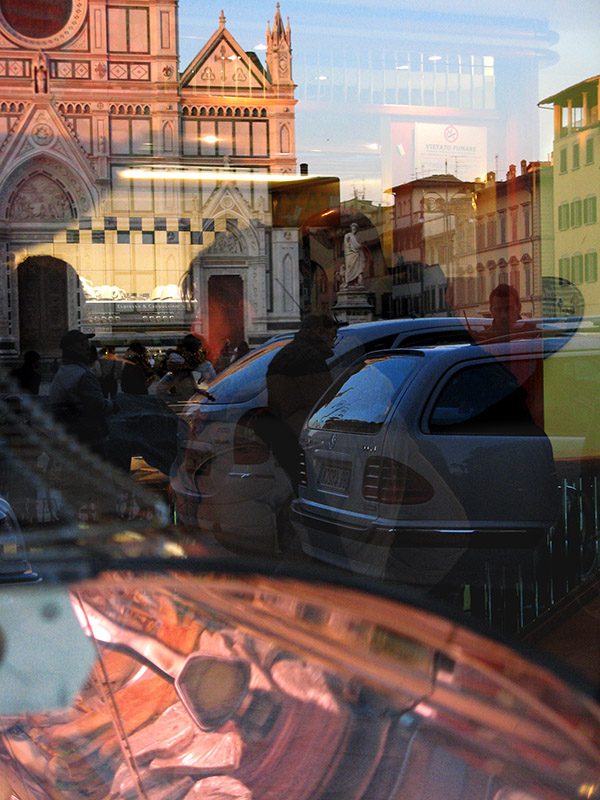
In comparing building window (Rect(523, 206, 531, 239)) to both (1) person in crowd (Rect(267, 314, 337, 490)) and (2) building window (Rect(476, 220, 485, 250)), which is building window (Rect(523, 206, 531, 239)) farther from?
(1) person in crowd (Rect(267, 314, 337, 490))

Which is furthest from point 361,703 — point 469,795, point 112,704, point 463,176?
point 463,176

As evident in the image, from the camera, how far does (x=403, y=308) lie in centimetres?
221

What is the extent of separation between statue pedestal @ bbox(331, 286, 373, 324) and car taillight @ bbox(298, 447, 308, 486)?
14.1 inches

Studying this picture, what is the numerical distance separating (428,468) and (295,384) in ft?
1.26

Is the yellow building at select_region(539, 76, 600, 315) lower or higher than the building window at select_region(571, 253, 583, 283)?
higher

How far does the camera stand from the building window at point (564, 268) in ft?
7.24

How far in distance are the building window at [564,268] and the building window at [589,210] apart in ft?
0.35

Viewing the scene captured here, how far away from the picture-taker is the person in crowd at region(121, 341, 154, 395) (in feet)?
5.95

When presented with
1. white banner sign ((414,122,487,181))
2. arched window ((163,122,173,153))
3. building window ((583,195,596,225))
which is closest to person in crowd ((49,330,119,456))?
arched window ((163,122,173,153))

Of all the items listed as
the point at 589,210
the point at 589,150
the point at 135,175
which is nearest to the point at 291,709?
the point at 135,175

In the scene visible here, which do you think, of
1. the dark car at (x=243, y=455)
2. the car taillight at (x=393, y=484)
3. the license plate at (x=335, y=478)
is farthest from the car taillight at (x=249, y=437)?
the car taillight at (x=393, y=484)

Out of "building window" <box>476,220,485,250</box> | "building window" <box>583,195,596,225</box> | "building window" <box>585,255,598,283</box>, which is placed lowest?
"building window" <box>585,255,598,283</box>

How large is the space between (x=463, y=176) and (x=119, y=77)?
0.82 meters

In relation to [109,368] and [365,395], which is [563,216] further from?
[109,368]
